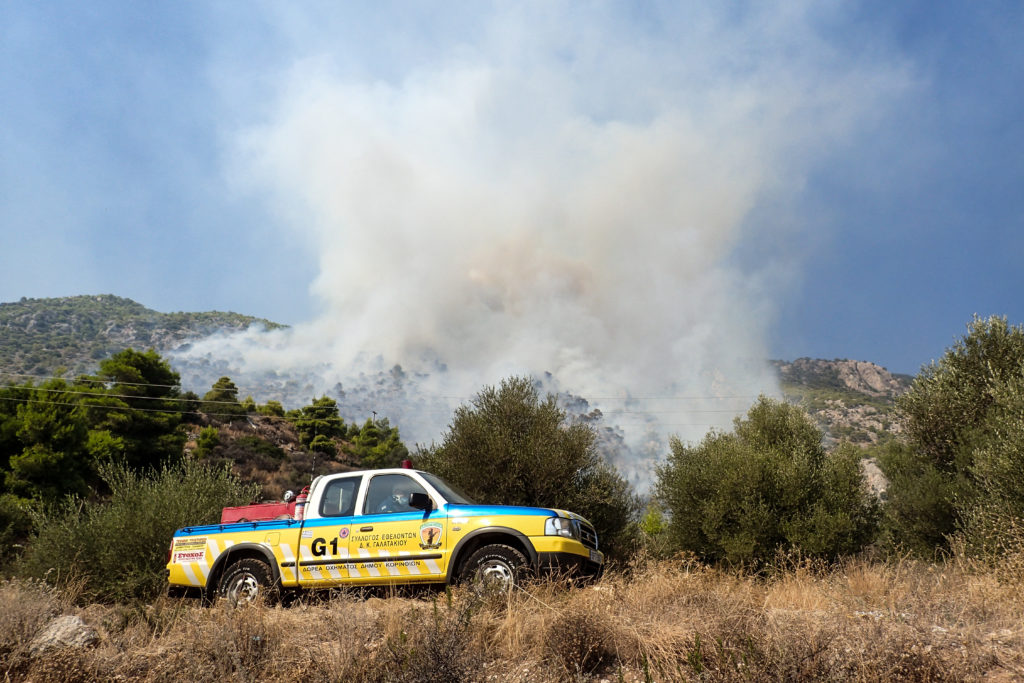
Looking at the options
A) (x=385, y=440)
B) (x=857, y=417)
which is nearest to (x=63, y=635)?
(x=385, y=440)

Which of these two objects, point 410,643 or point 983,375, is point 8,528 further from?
point 983,375

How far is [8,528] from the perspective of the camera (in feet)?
76.3

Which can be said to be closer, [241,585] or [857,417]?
[241,585]

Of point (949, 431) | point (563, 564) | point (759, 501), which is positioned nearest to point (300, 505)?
point (563, 564)

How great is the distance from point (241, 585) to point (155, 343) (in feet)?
720

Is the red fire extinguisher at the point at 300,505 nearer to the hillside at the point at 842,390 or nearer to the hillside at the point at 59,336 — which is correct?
the hillside at the point at 842,390

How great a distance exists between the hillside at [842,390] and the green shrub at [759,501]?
241 feet

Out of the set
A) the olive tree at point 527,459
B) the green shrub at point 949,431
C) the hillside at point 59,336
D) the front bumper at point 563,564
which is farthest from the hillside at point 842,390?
the hillside at point 59,336

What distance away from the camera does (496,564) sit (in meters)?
7.81

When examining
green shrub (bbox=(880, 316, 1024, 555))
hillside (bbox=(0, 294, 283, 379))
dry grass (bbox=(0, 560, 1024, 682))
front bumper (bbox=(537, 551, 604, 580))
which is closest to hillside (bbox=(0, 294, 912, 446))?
hillside (bbox=(0, 294, 283, 379))

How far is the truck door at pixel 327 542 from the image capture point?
27.7 feet

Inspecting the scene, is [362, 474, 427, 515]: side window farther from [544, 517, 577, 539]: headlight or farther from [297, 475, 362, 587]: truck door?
[544, 517, 577, 539]: headlight

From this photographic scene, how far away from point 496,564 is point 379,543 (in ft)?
5.46

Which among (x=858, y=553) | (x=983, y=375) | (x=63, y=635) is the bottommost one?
(x=858, y=553)
